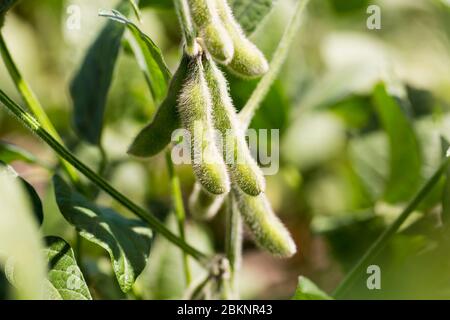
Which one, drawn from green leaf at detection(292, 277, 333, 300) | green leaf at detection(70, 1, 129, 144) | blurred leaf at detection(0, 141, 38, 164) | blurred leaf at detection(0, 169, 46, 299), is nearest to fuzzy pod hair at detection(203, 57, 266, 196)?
green leaf at detection(292, 277, 333, 300)

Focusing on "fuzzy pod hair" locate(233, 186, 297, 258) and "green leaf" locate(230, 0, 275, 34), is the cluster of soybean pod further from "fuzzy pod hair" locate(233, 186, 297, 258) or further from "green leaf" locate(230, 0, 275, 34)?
"green leaf" locate(230, 0, 275, 34)

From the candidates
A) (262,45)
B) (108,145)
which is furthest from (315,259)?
(262,45)

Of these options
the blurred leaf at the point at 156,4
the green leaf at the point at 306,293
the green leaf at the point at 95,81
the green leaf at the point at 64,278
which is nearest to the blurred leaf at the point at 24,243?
the green leaf at the point at 64,278

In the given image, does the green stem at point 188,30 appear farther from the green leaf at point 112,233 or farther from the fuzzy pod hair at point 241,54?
the green leaf at point 112,233

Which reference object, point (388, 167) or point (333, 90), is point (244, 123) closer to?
point (388, 167)

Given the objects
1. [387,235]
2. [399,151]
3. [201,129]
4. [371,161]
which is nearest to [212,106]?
[201,129]
